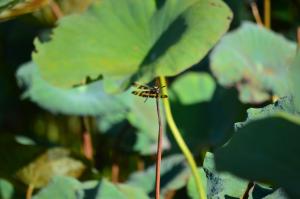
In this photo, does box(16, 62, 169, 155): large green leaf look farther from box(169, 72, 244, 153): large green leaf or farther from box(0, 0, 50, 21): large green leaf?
box(0, 0, 50, 21): large green leaf

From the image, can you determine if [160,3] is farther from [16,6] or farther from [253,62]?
[253,62]

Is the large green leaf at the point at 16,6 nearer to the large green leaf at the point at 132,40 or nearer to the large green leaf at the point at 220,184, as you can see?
the large green leaf at the point at 132,40

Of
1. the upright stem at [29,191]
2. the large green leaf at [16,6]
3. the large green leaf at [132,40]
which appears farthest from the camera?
the upright stem at [29,191]

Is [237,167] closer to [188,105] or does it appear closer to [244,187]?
[244,187]

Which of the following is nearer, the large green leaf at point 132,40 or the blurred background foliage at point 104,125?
the large green leaf at point 132,40

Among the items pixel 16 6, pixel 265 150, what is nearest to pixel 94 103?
pixel 16 6

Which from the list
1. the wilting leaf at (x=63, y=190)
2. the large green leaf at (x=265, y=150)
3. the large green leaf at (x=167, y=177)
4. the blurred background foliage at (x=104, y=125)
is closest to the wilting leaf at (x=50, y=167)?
the blurred background foliage at (x=104, y=125)
